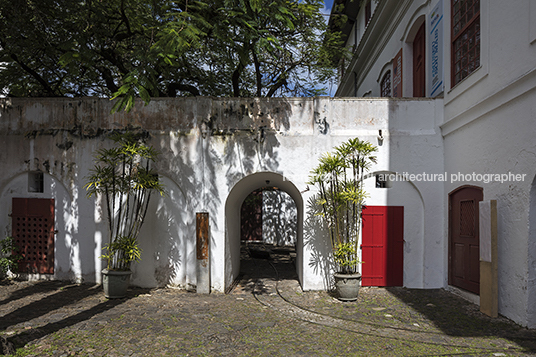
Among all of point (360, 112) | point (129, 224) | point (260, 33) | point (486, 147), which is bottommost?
point (129, 224)

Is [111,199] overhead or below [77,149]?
below

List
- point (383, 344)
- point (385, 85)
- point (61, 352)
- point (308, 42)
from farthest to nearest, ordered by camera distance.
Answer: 1. point (385, 85)
2. point (308, 42)
3. point (383, 344)
4. point (61, 352)

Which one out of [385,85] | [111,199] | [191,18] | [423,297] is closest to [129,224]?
[111,199]

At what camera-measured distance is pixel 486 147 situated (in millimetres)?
6949

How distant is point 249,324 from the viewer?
6.26 metres

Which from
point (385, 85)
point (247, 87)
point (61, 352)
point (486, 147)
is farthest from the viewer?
point (247, 87)

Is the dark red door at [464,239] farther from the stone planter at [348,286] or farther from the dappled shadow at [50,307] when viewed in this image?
the dappled shadow at [50,307]

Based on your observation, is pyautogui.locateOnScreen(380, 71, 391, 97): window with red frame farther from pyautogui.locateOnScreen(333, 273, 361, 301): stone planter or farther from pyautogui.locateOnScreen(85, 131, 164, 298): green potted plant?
pyautogui.locateOnScreen(85, 131, 164, 298): green potted plant

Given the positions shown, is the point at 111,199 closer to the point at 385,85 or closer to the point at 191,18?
the point at 191,18

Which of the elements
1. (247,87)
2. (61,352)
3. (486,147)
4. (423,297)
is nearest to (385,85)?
(247,87)

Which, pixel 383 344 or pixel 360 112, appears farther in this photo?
pixel 360 112

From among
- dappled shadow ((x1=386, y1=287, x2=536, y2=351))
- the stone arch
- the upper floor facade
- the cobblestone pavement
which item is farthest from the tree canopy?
dappled shadow ((x1=386, y1=287, x2=536, y2=351))

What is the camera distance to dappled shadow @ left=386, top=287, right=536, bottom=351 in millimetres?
5582

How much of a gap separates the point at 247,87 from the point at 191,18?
7.88 m
